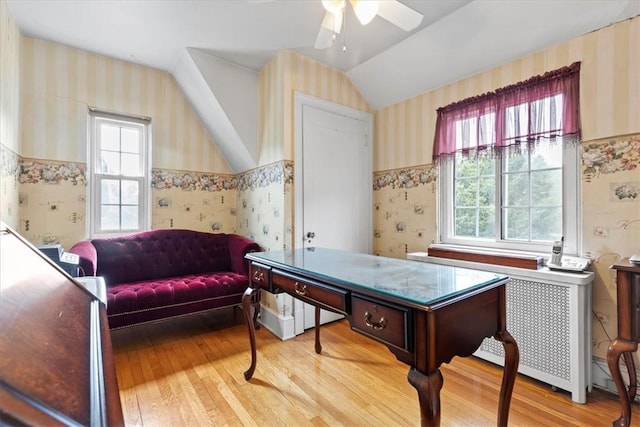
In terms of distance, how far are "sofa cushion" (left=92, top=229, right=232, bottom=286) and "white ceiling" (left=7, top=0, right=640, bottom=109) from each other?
1.90 meters

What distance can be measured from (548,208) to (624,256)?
0.53 metres

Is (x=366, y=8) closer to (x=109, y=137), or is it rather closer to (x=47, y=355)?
(x=47, y=355)

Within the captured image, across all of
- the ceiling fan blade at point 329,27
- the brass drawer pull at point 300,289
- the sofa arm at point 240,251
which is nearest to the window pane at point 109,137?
the sofa arm at point 240,251

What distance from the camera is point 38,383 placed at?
402mm

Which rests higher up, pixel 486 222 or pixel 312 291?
pixel 486 222

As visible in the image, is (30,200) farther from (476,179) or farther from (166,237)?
(476,179)

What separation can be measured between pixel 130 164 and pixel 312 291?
2828 millimetres

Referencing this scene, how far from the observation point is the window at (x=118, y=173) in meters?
3.04

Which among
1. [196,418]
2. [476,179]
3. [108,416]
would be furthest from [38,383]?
[476,179]

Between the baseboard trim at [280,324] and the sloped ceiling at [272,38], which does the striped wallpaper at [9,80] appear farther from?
the baseboard trim at [280,324]

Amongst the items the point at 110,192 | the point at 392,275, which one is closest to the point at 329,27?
the point at 392,275

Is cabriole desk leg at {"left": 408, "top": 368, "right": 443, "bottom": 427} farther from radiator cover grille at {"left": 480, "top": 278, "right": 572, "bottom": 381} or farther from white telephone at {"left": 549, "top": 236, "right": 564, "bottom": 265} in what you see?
white telephone at {"left": 549, "top": 236, "right": 564, "bottom": 265}

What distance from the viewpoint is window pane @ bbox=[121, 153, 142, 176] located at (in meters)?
3.21

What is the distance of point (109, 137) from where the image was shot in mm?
3145
